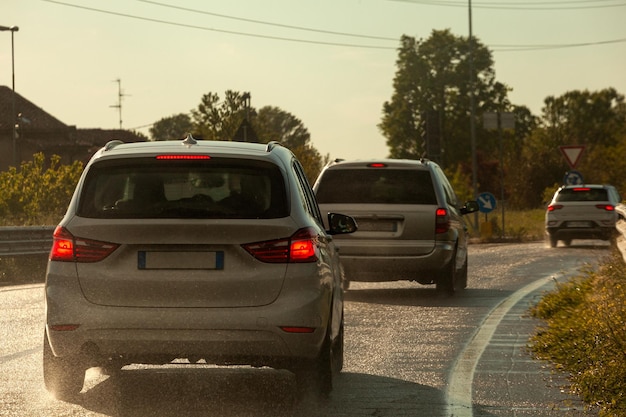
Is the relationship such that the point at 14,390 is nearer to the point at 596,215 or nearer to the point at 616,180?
the point at 596,215

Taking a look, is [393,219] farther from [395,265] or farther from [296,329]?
[296,329]

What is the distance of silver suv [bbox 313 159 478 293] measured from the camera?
1788 centimetres

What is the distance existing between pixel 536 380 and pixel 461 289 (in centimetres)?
976

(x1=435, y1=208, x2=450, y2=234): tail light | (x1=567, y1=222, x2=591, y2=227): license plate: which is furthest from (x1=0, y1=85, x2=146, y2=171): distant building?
(x1=435, y1=208, x2=450, y2=234): tail light

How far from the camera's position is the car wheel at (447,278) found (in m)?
18.2

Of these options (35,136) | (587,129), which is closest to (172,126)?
(587,129)

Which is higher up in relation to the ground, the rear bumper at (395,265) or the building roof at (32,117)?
the building roof at (32,117)

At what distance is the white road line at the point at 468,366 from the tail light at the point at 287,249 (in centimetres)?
130

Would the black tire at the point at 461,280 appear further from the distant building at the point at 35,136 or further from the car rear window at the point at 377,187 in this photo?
the distant building at the point at 35,136

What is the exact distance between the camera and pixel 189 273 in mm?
8383

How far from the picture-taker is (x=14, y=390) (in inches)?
374

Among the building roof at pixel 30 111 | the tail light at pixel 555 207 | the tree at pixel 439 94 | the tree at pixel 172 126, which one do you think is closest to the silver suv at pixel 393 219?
the tail light at pixel 555 207

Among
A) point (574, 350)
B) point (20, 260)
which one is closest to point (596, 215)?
point (20, 260)

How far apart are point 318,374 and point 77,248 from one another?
1.69 m
